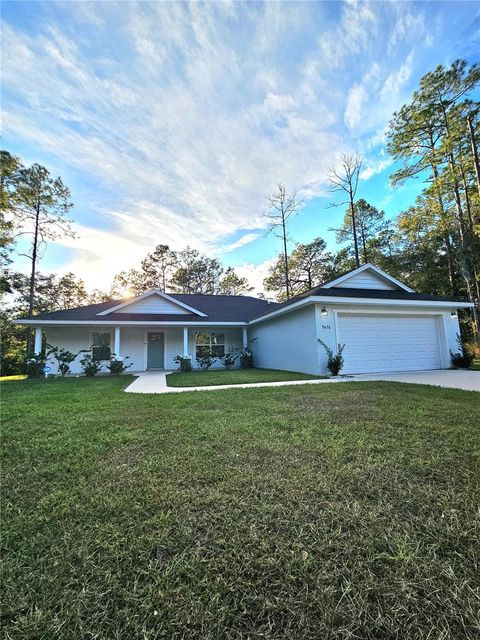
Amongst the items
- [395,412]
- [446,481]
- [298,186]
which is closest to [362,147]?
[298,186]

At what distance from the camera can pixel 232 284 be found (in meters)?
32.7

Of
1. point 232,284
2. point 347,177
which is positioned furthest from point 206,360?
point 232,284

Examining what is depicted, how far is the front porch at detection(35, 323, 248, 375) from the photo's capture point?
1388 cm

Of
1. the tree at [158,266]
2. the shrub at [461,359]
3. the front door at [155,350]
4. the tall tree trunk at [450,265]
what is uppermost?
the tree at [158,266]

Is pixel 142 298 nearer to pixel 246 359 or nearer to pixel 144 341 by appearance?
pixel 144 341

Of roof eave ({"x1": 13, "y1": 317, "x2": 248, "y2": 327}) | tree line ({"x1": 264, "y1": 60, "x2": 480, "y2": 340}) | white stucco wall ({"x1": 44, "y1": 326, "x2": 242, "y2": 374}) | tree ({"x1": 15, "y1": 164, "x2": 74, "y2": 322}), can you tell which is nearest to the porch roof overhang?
roof eave ({"x1": 13, "y1": 317, "x2": 248, "y2": 327})

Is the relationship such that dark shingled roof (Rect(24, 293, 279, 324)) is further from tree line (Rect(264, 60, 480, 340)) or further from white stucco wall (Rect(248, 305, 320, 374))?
tree line (Rect(264, 60, 480, 340))

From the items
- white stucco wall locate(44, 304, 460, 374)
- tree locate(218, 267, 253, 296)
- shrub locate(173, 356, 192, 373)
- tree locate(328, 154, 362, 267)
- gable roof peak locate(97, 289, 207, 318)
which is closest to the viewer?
white stucco wall locate(44, 304, 460, 374)

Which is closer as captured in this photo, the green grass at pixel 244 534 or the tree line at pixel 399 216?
the green grass at pixel 244 534

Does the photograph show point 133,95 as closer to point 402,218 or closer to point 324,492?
point 324,492

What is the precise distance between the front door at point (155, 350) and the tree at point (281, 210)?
438 inches

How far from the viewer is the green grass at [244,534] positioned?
1229 mm

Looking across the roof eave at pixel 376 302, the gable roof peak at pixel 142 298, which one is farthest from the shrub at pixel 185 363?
the roof eave at pixel 376 302

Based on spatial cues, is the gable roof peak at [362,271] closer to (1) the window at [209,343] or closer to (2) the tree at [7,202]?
(1) the window at [209,343]
